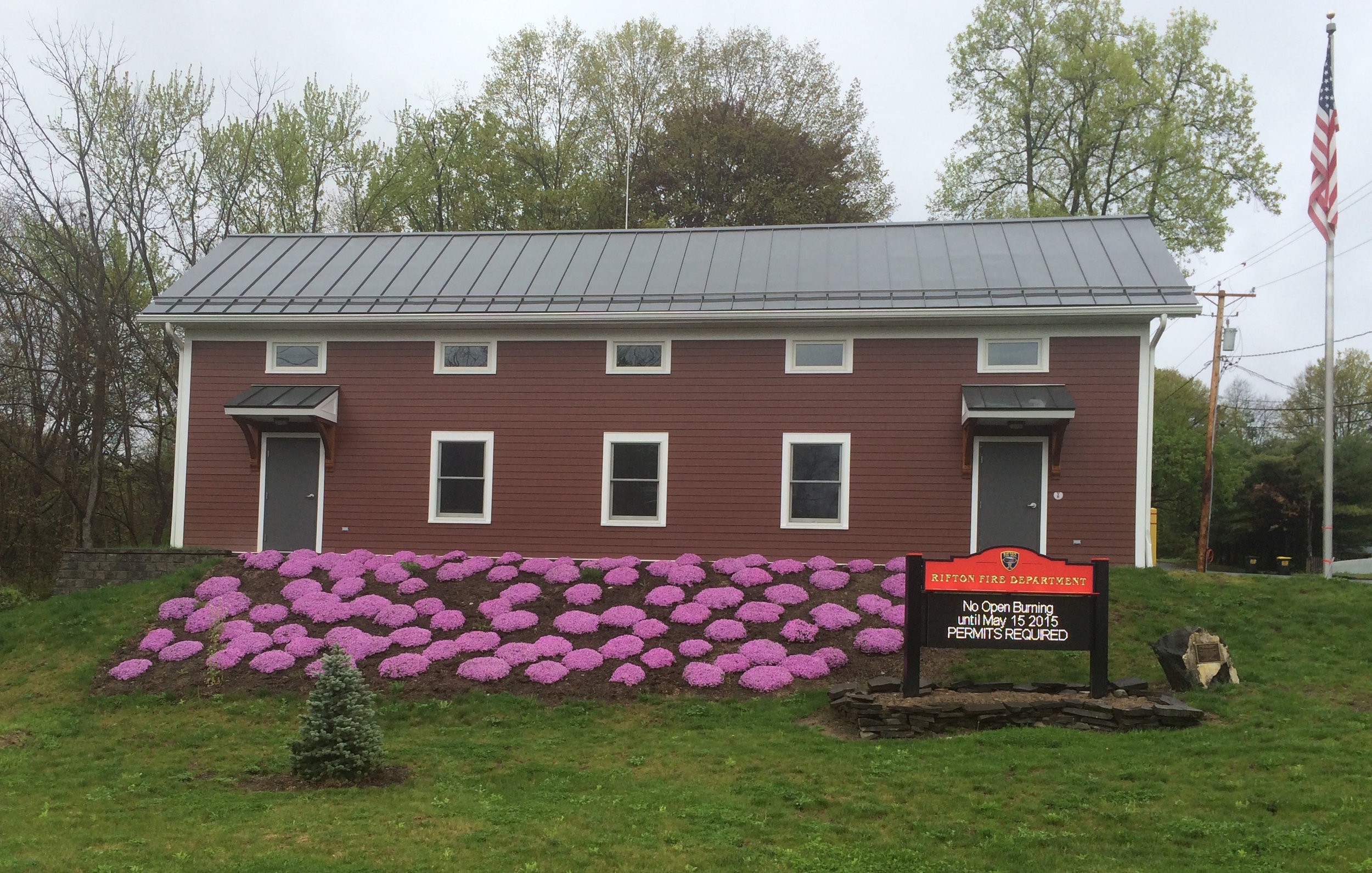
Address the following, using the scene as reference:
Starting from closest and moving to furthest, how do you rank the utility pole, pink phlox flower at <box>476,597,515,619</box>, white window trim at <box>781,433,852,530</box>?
pink phlox flower at <box>476,597,515,619</box> < white window trim at <box>781,433,852,530</box> < the utility pole

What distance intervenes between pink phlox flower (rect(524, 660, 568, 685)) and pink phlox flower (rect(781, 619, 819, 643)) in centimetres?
260


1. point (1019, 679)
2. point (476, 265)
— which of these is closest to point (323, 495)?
point (476, 265)

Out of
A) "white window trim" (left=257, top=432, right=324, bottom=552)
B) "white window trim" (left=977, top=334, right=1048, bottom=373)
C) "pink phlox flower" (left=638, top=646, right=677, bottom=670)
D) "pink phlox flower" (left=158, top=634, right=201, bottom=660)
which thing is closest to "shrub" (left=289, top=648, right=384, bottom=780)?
"pink phlox flower" (left=638, top=646, right=677, bottom=670)

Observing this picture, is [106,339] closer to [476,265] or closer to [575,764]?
[476,265]

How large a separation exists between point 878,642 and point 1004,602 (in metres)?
2.15

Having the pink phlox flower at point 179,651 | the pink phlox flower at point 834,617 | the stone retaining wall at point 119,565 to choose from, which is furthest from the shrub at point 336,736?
the stone retaining wall at point 119,565

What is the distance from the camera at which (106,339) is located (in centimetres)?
2403

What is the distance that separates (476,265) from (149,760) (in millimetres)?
10819

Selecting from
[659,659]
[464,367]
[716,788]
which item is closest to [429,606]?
[659,659]

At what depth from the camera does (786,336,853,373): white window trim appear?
16.0m

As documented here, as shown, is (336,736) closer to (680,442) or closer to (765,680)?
(765,680)

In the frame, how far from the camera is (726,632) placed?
12.5 m

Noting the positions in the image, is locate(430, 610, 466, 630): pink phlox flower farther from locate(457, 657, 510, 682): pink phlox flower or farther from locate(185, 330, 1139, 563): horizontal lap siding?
locate(185, 330, 1139, 563): horizontal lap siding

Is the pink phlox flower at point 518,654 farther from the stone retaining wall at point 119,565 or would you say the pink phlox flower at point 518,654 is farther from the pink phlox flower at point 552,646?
the stone retaining wall at point 119,565
